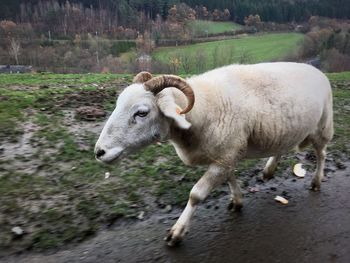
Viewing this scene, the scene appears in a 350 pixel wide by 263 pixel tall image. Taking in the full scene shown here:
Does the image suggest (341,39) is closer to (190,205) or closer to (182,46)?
(182,46)

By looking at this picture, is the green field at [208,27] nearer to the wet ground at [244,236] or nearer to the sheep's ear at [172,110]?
the wet ground at [244,236]

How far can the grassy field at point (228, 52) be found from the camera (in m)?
52.2

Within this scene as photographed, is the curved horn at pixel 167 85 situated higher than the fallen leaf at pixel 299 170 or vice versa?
the curved horn at pixel 167 85

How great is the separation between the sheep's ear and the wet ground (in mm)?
1549

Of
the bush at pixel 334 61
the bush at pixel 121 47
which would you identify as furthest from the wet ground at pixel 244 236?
the bush at pixel 121 47

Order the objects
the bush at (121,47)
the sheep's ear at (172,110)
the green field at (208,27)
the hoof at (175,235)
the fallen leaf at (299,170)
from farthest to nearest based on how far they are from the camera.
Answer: the green field at (208,27) < the bush at (121,47) < the fallen leaf at (299,170) < the hoof at (175,235) < the sheep's ear at (172,110)

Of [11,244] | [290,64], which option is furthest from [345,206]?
[11,244]

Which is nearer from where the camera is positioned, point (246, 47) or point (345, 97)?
point (345, 97)

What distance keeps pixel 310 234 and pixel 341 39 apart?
221 feet

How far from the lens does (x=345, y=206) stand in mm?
5832

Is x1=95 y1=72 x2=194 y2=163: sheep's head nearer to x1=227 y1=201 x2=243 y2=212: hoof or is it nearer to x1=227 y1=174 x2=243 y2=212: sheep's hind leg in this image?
x1=227 y1=174 x2=243 y2=212: sheep's hind leg

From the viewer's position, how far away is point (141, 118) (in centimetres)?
441

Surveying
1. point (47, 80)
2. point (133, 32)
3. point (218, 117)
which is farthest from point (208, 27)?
point (218, 117)

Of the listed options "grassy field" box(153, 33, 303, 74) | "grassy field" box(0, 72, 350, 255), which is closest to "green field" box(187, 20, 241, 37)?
"grassy field" box(153, 33, 303, 74)
